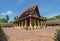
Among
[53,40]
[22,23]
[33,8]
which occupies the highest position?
[33,8]

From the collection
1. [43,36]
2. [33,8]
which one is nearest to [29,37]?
[43,36]

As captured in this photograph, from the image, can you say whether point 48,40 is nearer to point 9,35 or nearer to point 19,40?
point 19,40

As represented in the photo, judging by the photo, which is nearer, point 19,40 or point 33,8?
point 19,40

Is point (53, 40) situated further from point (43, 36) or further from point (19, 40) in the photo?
point (19, 40)

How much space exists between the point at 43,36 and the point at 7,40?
3513mm

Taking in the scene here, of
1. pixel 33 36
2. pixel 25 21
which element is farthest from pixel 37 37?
pixel 25 21

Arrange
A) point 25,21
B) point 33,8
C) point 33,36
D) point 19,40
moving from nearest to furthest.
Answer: point 19,40 < point 33,36 < point 25,21 < point 33,8

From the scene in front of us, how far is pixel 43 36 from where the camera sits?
50.5 feet

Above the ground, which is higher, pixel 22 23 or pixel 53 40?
pixel 22 23

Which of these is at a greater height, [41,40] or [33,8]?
[33,8]

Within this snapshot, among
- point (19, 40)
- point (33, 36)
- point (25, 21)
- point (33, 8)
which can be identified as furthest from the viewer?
point (33, 8)

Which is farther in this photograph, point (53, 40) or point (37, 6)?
point (37, 6)

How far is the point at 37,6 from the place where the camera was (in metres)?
27.1

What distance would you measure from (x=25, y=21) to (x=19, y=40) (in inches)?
372
